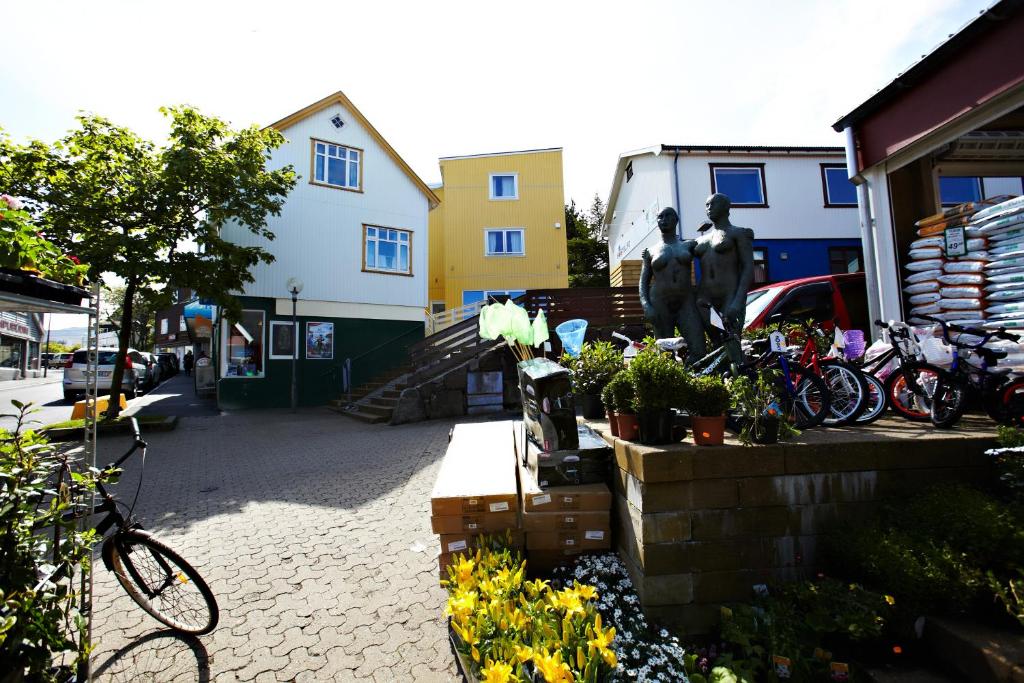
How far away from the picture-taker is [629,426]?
11.3ft

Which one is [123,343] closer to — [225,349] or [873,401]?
[225,349]

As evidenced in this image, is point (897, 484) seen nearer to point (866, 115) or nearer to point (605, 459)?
point (605, 459)

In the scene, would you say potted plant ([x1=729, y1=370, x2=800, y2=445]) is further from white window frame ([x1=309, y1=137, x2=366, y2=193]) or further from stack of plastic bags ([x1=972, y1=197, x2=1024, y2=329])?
white window frame ([x1=309, y1=137, x2=366, y2=193])

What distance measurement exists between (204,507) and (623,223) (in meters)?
19.5

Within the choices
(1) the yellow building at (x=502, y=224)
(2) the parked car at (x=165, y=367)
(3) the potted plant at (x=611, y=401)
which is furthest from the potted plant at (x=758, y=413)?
(2) the parked car at (x=165, y=367)

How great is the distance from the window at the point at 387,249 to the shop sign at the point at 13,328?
105 feet

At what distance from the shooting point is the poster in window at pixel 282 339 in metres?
15.2

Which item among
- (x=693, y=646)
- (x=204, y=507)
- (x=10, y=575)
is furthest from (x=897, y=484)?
(x=204, y=507)

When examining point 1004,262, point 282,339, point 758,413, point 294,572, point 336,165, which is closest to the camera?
point 758,413

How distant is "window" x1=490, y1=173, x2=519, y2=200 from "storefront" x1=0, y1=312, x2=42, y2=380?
32.8 m

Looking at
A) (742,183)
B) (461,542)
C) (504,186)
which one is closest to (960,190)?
(742,183)

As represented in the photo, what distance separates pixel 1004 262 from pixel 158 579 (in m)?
8.31

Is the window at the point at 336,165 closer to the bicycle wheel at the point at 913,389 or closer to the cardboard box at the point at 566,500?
the cardboard box at the point at 566,500

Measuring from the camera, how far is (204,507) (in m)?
5.68
